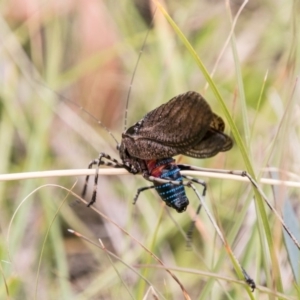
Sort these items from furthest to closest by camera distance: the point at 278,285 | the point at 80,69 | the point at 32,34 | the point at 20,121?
the point at 32,34, the point at 80,69, the point at 20,121, the point at 278,285

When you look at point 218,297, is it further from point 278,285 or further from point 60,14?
point 60,14

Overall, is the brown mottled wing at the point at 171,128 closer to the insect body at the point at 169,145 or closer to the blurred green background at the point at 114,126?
the insect body at the point at 169,145

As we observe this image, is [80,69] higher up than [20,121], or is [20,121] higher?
[80,69]

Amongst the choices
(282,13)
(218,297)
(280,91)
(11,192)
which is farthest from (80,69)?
(218,297)

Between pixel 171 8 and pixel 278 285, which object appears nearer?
pixel 278 285

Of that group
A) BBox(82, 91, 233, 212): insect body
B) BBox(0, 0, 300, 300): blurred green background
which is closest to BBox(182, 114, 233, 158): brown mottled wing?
BBox(82, 91, 233, 212): insect body

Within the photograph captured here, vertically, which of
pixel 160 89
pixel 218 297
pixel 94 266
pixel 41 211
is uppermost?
pixel 160 89

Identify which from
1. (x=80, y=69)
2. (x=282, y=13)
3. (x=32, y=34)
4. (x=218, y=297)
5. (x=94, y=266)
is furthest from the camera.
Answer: (x=282, y=13)

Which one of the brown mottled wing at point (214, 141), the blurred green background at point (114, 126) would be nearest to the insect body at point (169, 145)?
the brown mottled wing at point (214, 141)

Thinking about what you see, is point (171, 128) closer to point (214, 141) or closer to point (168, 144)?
point (168, 144)
